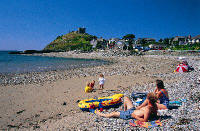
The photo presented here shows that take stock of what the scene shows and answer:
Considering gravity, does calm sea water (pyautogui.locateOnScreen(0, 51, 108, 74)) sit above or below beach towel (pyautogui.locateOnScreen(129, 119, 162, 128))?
above

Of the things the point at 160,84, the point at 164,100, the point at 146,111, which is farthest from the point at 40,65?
the point at 146,111

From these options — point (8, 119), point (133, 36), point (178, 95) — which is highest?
point (133, 36)

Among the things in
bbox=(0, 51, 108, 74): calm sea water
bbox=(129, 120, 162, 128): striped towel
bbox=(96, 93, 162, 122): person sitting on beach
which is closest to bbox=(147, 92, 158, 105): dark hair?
bbox=(96, 93, 162, 122): person sitting on beach

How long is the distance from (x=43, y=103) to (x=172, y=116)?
754 centimetres

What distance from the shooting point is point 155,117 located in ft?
Answer: 18.3

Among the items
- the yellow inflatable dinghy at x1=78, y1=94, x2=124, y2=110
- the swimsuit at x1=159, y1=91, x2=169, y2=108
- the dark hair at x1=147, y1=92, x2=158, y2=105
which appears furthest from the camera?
the yellow inflatable dinghy at x1=78, y1=94, x2=124, y2=110

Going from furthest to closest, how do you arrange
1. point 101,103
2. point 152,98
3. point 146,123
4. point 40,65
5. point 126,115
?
point 40,65, point 101,103, point 126,115, point 152,98, point 146,123

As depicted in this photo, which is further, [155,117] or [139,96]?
[139,96]

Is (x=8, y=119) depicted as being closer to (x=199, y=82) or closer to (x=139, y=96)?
(x=139, y=96)

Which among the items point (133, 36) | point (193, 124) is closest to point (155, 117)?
point (193, 124)

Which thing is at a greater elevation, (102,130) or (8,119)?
(102,130)

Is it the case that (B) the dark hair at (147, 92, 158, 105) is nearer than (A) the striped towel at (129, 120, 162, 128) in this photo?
No

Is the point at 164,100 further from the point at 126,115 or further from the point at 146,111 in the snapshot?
the point at 126,115

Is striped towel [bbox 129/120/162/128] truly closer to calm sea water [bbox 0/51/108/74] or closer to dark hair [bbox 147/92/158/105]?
dark hair [bbox 147/92/158/105]
